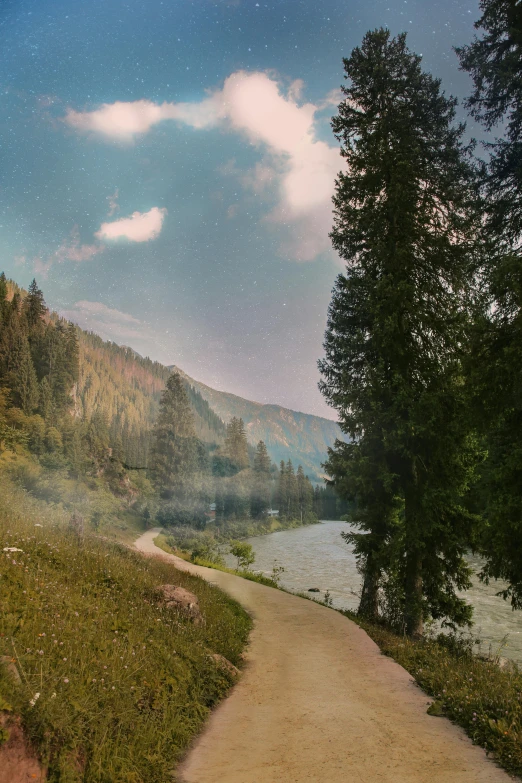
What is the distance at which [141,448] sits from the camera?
13350 centimetres

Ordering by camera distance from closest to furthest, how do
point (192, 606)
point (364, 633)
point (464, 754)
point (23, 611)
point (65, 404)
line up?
point (464, 754) < point (23, 611) < point (192, 606) < point (364, 633) < point (65, 404)

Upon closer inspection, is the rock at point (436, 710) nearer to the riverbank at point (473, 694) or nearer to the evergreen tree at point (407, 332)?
the riverbank at point (473, 694)

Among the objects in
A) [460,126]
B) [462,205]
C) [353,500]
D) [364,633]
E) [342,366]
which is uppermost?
[460,126]

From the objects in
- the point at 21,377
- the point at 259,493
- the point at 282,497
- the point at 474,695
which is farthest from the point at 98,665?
the point at 282,497

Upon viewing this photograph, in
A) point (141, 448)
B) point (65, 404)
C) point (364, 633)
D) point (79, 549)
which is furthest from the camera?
point (141, 448)

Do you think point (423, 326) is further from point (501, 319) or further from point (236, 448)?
point (236, 448)

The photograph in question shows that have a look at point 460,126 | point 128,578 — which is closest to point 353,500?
point 128,578

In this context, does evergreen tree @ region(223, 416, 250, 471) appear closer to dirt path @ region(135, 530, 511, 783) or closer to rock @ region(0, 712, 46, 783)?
dirt path @ region(135, 530, 511, 783)

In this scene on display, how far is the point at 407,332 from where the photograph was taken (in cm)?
1296

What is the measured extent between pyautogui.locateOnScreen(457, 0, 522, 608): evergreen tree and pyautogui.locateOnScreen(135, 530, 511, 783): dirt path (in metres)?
3.26

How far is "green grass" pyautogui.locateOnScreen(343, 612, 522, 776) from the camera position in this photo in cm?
486

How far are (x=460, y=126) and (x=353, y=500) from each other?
12.4 m

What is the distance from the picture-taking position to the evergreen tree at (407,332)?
11719mm

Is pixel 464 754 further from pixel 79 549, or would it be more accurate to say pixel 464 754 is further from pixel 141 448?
pixel 141 448
